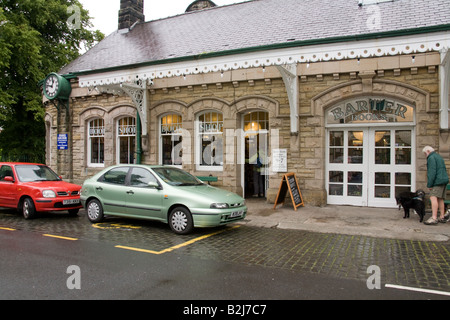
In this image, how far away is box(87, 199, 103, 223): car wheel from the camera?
30.2 ft

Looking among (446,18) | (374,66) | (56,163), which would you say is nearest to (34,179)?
(56,163)

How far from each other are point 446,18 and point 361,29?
2.33 metres

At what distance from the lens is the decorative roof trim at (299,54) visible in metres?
8.63

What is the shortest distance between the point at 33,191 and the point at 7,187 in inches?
50.4

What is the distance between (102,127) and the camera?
1593 centimetres

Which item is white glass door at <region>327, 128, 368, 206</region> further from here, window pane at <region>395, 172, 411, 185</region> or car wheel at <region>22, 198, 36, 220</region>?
car wheel at <region>22, 198, 36, 220</region>

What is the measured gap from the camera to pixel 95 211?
924cm

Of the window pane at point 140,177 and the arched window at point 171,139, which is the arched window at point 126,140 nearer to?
the arched window at point 171,139

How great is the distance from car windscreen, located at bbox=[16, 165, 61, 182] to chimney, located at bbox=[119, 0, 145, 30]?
10.7 m

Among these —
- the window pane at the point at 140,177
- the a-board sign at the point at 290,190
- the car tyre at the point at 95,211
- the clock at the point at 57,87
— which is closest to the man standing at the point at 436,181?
the a-board sign at the point at 290,190

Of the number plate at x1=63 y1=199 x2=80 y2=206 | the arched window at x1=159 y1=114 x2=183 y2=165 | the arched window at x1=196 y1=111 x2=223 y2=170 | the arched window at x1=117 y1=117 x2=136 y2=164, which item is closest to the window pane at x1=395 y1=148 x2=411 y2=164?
the arched window at x1=196 y1=111 x2=223 y2=170

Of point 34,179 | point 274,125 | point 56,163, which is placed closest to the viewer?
point 34,179
